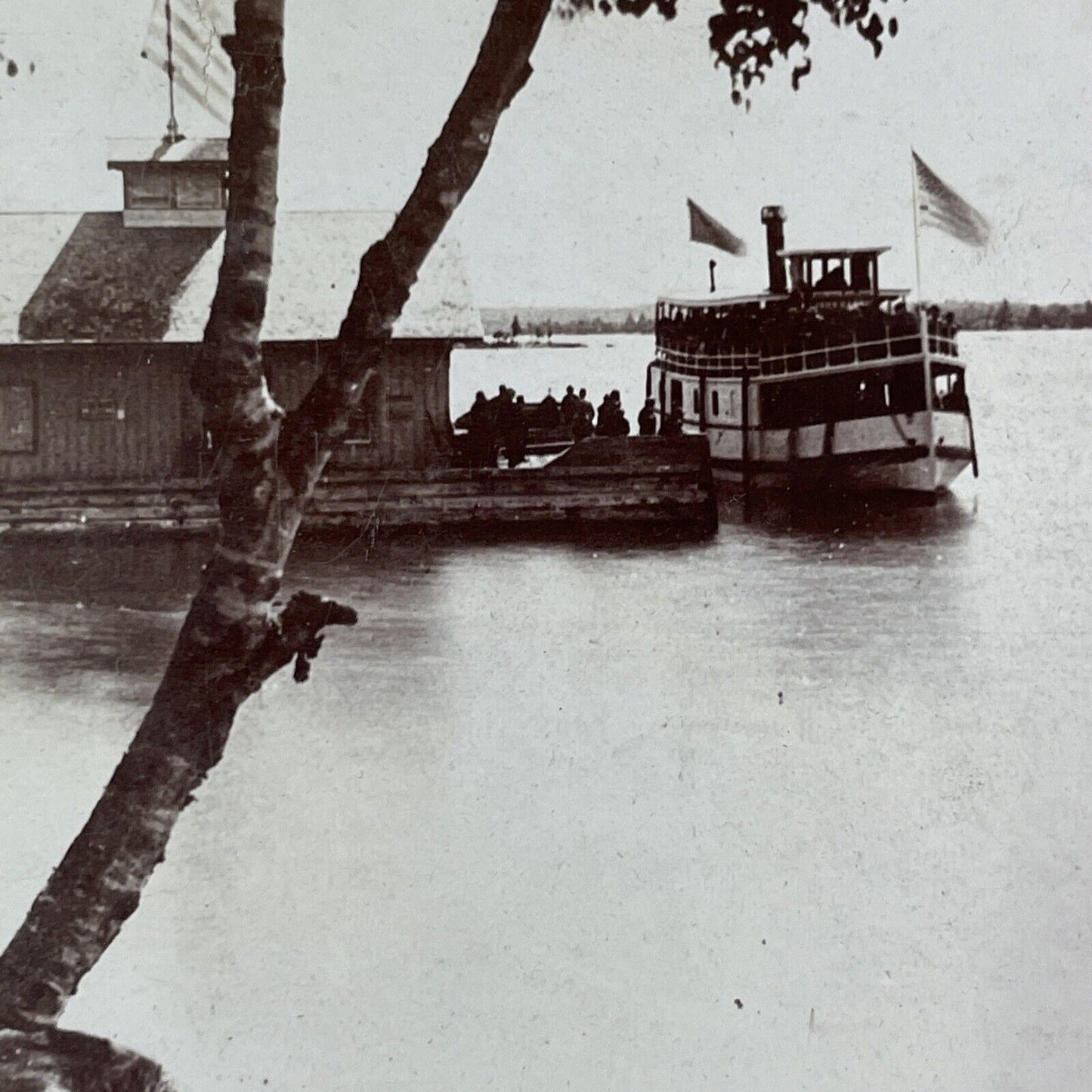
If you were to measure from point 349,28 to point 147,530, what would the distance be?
3.50 feet

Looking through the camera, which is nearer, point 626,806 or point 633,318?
point 626,806

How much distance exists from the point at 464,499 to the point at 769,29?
117cm

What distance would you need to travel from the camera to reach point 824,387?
9.78 ft

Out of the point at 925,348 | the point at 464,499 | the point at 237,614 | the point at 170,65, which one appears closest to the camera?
the point at 237,614

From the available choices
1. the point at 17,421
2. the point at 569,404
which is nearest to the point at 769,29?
the point at 569,404

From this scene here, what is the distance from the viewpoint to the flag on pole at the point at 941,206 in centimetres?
260

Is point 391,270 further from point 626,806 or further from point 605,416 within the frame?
point 626,806

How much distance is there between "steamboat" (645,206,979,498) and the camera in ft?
8.58

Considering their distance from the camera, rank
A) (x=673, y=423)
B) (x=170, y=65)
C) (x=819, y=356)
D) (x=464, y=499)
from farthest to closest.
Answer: (x=819, y=356), (x=673, y=423), (x=464, y=499), (x=170, y=65)

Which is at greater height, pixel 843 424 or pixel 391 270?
pixel 391 270

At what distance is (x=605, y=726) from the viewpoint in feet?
8.11

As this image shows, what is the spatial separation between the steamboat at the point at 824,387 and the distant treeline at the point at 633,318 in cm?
5

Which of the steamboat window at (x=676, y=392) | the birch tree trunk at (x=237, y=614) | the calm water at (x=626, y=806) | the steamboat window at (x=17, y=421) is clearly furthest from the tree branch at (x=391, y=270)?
the steamboat window at (x=676, y=392)

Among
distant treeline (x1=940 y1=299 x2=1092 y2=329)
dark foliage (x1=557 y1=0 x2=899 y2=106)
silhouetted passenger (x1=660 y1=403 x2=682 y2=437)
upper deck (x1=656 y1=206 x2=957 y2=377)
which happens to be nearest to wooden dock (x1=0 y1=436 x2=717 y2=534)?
silhouetted passenger (x1=660 y1=403 x2=682 y2=437)
